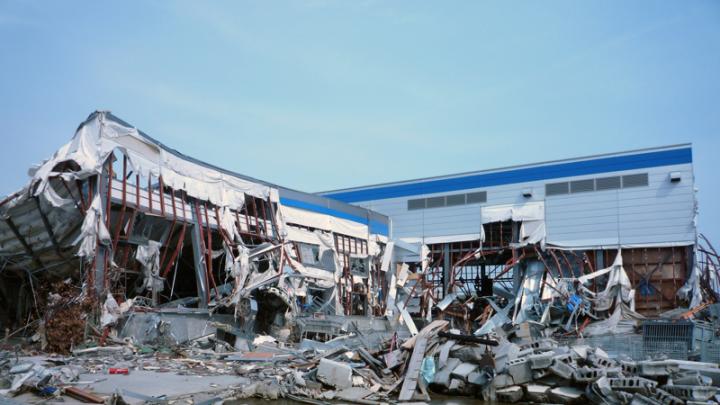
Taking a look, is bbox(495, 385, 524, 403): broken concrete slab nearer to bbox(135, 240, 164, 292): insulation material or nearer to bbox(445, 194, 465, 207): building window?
bbox(135, 240, 164, 292): insulation material

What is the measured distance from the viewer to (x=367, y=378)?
12.5m

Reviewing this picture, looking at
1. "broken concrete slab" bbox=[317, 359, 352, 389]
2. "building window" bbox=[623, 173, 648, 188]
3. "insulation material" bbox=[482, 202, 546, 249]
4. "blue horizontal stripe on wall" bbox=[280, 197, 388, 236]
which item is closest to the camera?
"broken concrete slab" bbox=[317, 359, 352, 389]

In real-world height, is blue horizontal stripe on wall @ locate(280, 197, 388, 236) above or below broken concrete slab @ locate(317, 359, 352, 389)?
above

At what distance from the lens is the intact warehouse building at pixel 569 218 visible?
2920cm

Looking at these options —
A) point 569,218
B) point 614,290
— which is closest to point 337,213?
point 569,218

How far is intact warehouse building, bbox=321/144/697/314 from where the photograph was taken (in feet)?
95.8

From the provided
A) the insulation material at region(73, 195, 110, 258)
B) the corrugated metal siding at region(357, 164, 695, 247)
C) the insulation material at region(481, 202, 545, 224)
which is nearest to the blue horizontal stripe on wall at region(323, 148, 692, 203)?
the corrugated metal siding at region(357, 164, 695, 247)

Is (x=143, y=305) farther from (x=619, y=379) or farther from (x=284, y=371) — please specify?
(x=619, y=379)

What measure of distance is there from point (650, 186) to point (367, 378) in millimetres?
23835

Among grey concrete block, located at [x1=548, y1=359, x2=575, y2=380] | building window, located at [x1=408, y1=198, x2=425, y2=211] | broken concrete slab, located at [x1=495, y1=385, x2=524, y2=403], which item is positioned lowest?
broken concrete slab, located at [x1=495, y1=385, x2=524, y2=403]

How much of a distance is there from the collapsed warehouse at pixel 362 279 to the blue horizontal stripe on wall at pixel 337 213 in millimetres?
109

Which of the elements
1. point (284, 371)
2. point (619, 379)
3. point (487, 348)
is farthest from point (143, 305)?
point (619, 379)

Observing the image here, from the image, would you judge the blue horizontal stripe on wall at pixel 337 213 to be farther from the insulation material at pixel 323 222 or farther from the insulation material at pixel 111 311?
the insulation material at pixel 111 311

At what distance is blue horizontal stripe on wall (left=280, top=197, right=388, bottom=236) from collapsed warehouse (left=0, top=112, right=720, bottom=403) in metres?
0.11
